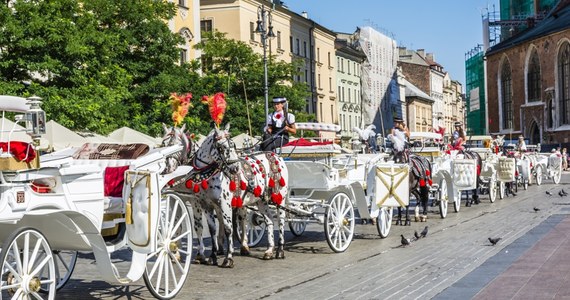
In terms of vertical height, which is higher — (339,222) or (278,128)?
(278,128)

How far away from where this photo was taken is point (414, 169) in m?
17.5

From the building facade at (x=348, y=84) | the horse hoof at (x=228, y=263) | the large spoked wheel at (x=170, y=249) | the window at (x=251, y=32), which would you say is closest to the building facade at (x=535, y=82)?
the building facade at (x=348, y=84)

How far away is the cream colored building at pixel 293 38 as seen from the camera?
57.1 m

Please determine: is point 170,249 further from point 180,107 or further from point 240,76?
point 240,76

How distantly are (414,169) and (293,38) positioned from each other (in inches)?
2031

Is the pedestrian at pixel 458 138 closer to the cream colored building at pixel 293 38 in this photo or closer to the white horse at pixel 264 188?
the white horse at pixel 264 188

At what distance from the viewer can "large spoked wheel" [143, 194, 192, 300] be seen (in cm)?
886

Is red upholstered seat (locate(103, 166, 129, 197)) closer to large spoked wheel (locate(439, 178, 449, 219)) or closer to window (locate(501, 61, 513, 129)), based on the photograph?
large spoked wheel (locate(439, 178, 449, 219))

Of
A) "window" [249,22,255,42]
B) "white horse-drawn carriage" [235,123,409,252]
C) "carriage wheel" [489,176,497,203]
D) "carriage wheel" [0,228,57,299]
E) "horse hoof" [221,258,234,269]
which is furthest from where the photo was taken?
"window" [249,22,255,42]

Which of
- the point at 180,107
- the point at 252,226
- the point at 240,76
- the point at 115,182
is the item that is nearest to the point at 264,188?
the point at 180,107

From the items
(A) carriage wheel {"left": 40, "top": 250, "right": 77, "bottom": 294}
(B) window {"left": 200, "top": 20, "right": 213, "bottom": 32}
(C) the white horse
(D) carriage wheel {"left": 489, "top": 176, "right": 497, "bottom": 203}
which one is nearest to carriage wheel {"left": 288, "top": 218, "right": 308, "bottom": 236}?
(C) the white horse

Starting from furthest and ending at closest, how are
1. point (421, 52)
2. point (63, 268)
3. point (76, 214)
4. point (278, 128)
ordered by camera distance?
point (421, 52)
point (278, 128)
point (63, 268)
point (76, 214)

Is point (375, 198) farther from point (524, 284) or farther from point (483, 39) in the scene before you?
point (483, 39)

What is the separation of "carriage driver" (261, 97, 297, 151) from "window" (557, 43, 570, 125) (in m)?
68.9
